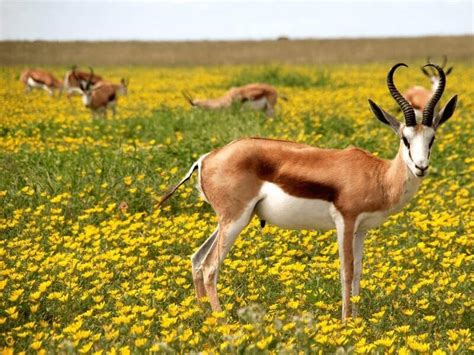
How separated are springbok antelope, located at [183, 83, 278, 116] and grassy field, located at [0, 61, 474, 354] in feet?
10.2

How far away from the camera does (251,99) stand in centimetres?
1555

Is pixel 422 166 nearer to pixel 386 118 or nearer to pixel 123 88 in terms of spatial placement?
pixel 386 118

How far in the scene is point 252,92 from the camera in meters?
15.6

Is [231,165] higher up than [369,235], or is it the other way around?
[231,165]

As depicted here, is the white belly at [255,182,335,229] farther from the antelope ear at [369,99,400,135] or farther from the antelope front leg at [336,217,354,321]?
the antelope ear at [369,99,400,135]

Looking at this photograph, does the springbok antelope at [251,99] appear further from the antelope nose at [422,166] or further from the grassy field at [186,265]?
the antelope nose at [422,166]

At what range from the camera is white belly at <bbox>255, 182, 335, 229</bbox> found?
5.32 metres

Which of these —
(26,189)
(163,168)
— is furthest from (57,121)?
(26,189)

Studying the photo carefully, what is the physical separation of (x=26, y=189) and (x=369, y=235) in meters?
3.74

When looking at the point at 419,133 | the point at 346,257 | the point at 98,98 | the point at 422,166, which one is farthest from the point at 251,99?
the point at 422,166

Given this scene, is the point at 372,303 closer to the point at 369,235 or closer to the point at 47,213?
the point at 369,235

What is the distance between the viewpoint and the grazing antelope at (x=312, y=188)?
530cm

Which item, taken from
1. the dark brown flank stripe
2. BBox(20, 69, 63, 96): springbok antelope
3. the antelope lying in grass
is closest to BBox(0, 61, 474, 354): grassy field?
the dark brown flank stripe

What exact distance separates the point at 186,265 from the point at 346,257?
1.69 metres
